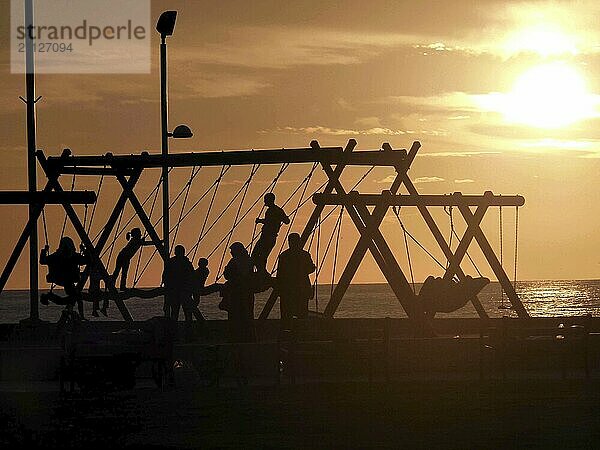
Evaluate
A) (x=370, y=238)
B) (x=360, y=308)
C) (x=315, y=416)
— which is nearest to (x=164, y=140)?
(x=370, y=238)

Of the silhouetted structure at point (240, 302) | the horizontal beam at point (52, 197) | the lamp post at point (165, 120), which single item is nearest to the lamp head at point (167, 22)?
the lamp post at point (165, 120)

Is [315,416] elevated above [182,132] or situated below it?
below

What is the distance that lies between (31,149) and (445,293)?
305 inches

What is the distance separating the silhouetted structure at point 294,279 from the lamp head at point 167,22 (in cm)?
638

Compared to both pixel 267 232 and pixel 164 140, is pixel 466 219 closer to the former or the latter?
pixel 267 232

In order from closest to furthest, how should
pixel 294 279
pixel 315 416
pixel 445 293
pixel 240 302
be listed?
pixel 315 416 < pixel 294 279 < pixel 240 302 < pixel 445 293

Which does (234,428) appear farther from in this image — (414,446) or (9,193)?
(9,193)

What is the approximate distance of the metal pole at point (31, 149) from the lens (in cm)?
2691

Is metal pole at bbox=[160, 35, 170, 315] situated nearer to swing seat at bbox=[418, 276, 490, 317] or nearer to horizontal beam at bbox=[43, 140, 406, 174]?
horizontal beam at bbox=[43, 140, 406, 174]

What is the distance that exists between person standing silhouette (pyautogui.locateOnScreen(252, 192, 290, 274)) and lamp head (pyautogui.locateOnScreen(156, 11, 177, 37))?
4.46 metres

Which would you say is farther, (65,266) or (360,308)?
(360,308)

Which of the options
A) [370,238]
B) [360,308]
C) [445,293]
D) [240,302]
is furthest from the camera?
[360,308]

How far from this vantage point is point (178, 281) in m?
26.1

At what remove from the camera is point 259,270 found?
83.6ft
